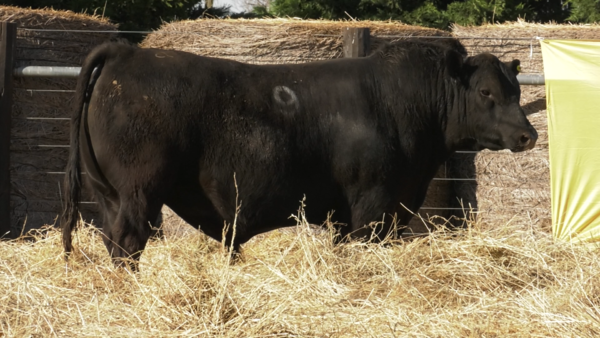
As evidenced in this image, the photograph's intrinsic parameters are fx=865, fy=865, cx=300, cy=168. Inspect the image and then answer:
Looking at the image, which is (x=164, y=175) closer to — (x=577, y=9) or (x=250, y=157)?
(x=250, y=157)

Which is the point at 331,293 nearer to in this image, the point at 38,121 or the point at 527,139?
the point at 527,139

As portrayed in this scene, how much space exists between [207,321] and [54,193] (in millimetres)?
4001

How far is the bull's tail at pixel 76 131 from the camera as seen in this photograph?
5172mm

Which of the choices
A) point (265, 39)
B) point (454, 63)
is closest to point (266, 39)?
point (265, 39)

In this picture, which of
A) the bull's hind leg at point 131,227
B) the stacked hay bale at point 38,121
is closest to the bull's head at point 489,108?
the bull's hind leg at point 131,227

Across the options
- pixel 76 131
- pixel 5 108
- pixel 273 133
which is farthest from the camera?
pixel 5 108

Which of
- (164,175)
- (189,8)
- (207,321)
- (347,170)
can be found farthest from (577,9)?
(207,321)

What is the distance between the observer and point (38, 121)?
7.38 m

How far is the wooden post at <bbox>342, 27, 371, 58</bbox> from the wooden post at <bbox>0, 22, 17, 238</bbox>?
2754 mm

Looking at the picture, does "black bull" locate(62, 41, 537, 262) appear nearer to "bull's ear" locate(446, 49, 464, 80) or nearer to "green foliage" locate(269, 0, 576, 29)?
"bull's ear" locate(446, 49, 464, 80)

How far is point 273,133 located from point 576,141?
2.71 meters

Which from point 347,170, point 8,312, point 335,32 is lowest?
point 8,312

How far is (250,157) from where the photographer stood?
5.29 m

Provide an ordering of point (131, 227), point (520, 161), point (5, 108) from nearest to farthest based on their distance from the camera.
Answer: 1. point (131, 227)
2. point (5, 108)
3. point (520, 161)
